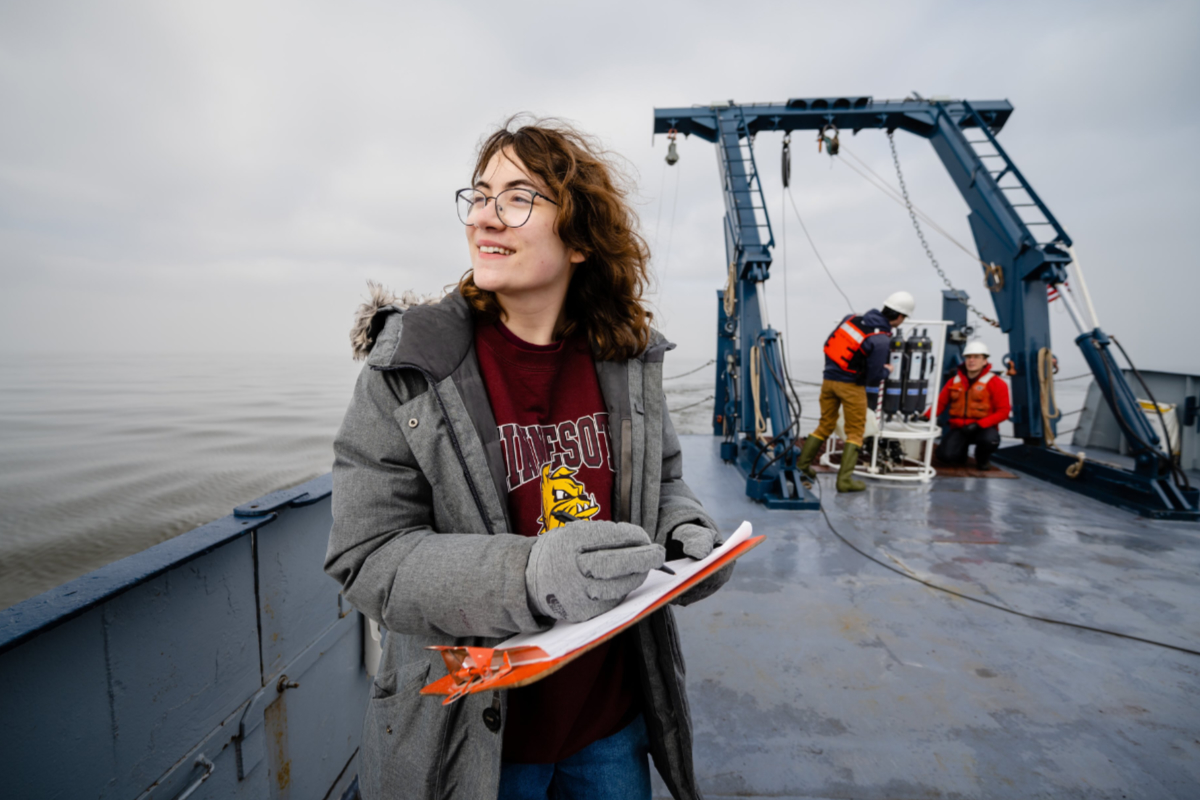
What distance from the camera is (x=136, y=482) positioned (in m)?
5.07

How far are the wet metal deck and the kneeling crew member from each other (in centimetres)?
104

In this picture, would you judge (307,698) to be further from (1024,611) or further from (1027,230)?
(1027,230)

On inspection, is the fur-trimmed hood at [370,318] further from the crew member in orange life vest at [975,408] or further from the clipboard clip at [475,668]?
the crew member in orange life vest at [975,408]

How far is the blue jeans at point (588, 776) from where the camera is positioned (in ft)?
3.16

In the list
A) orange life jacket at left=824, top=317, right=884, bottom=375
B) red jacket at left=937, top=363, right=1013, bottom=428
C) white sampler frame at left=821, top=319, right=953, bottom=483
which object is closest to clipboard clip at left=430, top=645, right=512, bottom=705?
orange life jacket at left=824, top=317, right=884, bottom=375

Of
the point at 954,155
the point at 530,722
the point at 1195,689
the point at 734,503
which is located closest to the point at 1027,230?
the point at 954,155

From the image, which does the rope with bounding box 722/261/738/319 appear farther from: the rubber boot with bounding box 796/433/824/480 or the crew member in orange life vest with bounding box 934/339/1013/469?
the crew member in orange life vest with bounding box 934/339/1013/469

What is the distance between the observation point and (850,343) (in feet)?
14.9

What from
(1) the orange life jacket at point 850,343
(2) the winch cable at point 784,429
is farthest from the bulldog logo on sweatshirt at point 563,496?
(1) the orange life jacket at point 850,343

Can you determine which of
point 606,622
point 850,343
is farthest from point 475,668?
point 850,343

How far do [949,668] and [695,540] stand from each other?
1984 mm

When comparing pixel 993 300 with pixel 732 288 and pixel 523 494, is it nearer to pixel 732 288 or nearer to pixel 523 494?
pixel 732 288

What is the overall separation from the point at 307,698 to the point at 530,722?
96 cm

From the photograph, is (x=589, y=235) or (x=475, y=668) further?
(x=589, y=235)
